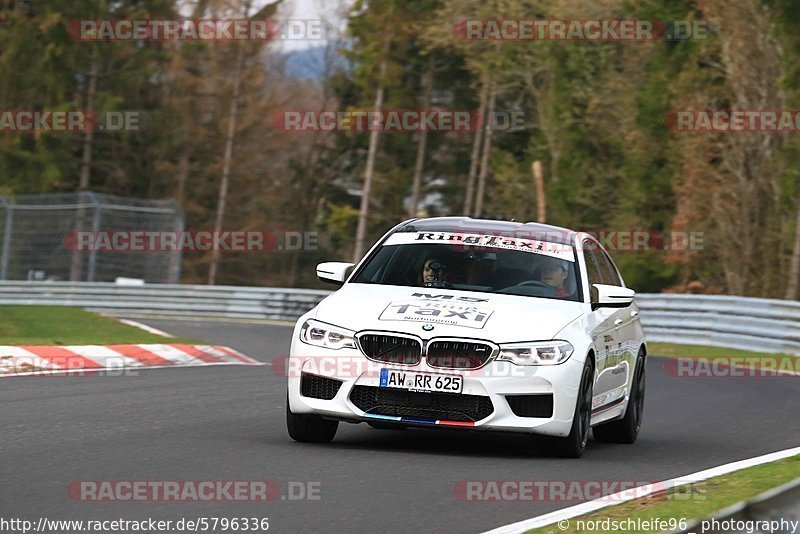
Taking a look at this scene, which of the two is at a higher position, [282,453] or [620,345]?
[620,345]

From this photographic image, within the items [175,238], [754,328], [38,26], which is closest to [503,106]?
[38,26]

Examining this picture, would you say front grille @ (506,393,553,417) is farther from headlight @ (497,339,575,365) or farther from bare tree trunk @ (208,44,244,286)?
bare tree trunk @ (208,44,244,286)

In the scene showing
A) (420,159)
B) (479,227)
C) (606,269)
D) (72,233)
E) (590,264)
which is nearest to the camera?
(479,227)

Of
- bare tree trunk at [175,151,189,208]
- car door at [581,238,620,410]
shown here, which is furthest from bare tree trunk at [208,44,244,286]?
car door at [581,238,620,410]

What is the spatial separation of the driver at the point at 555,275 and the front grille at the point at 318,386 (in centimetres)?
181

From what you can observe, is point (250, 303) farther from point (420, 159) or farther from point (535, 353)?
point (420, 159)

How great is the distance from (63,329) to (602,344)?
1340cm

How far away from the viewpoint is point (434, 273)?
34.0 feet

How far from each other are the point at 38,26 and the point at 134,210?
24.4 metres

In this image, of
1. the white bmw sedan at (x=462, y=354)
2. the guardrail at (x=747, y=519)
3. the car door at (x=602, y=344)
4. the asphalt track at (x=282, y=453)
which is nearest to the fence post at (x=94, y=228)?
the asphalt track at (x=282, y=453)

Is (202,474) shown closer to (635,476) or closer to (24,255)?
(635,476)

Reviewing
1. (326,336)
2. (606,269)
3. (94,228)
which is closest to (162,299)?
(94,228)

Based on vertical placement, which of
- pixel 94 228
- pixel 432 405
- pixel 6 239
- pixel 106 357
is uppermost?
pixel 432 405

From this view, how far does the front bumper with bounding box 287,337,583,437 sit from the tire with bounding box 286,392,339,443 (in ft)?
1.00
